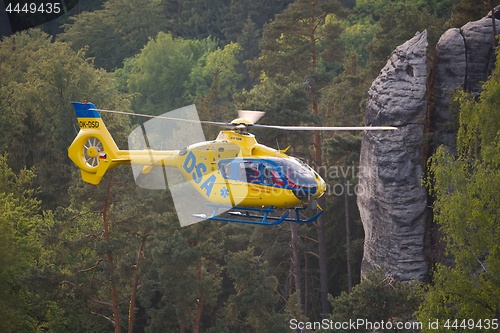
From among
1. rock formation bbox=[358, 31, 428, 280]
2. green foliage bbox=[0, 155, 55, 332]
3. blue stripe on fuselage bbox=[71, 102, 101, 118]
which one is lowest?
green foliage bbox=[0, 155, 55, 332]

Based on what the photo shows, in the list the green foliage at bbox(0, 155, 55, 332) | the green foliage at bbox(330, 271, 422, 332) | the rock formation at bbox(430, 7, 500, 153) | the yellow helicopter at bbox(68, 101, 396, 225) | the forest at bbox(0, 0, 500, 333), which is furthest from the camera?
the green foliage at bbox(0, 155, 55, 332)

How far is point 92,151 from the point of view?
28500 mm

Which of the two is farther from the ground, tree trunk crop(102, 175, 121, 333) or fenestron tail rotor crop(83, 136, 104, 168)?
fenestron tail rotor crop(83, 136, 104, 168)

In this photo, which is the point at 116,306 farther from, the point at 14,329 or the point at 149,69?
the point at 149,69

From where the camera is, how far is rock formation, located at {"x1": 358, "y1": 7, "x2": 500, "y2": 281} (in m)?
33.0

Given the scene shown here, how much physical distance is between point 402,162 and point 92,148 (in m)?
10.5

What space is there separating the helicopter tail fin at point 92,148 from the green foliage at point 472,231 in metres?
8.68

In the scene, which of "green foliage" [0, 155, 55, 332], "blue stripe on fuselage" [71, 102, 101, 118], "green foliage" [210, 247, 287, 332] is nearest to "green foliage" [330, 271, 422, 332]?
"green foliage" [210, 247, 287, 332]

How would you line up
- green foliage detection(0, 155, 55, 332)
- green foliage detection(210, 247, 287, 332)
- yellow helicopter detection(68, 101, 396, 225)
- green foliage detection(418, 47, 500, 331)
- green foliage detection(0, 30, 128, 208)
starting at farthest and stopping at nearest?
green foliage detection(0, 30, 128, 208), green foliage detection(0, 155, 55, 332), green foliage detection(210, 247, 287, 332), green foliage detection(418, 47, 500, 331), yellow helicopter detection(68, 101, 396, 225)

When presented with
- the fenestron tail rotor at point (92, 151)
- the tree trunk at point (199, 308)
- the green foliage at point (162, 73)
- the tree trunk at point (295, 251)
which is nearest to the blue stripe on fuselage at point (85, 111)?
the fenestron tail rotor at point (92, 151)

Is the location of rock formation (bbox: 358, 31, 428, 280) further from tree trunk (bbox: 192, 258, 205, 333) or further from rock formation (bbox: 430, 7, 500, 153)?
tree trunk (bbox: 192, 258, 205, 333)

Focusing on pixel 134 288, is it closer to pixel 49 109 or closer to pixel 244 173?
pixel 244 173

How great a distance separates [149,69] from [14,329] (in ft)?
159

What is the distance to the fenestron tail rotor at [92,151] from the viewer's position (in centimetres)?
2845
